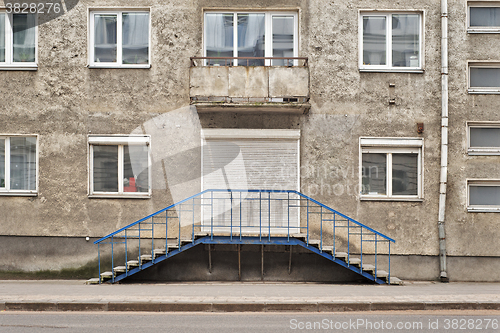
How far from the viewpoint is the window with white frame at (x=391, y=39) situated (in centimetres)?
1157

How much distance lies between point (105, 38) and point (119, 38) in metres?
0.38

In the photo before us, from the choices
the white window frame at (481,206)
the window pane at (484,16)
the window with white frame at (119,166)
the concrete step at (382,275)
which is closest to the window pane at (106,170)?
the window with white frame at (119,166)

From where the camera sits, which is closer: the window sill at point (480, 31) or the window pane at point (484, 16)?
the window sill at point (480, 31)

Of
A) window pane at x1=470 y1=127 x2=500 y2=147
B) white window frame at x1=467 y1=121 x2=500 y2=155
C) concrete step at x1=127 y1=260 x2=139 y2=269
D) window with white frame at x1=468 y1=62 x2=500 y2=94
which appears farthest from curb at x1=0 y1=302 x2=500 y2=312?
window with white frame at x1=468 y1=62 x2=500 y2=94

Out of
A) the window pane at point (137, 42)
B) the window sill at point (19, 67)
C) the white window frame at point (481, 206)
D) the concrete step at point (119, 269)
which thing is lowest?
the concrete step at point (119, 269)

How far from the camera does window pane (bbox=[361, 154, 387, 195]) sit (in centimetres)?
1144

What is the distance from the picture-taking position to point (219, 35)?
1161 centimetres

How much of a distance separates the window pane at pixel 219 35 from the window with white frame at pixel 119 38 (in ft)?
5.00

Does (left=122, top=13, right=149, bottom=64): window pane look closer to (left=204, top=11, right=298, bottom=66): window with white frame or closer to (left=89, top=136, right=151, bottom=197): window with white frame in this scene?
(left=204, top=11, right=298, bottom=66): window with white frame

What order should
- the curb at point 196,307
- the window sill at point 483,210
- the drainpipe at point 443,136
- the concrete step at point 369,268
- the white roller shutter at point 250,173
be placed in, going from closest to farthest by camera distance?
1. the curb at point 196,307
2. the concrete step at point 369,268
3. the drainpipe at point 443,136
4. the window sill at point 483,210
5. the white roller shutter at point 250,173

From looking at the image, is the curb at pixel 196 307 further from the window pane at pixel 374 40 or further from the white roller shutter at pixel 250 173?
the window pane at pixel 374 40

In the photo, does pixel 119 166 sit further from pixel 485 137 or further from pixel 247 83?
pixel 485 137

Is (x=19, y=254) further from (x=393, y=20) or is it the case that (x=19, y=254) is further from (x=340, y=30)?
(x=393, y=20)

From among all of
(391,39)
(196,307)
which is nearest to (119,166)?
(196,307)
